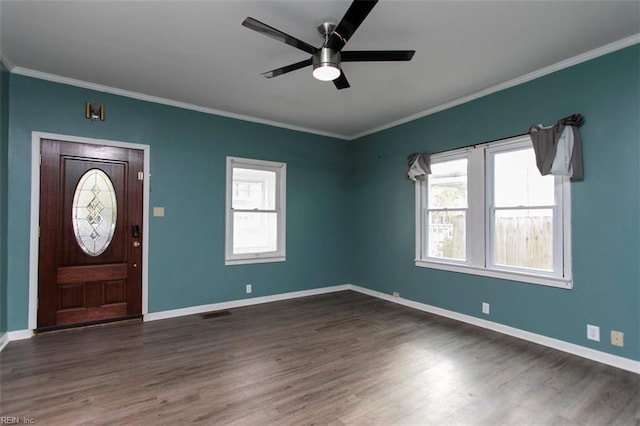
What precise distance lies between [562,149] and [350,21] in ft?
8.15

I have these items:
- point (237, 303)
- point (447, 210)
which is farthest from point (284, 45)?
point (237, 303)

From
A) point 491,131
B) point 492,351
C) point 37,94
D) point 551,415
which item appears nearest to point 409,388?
point 551,415

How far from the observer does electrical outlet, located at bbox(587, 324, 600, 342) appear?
2.97 metres

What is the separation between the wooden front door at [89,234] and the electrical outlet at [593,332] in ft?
16.3

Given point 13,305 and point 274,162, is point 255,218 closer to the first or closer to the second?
point 274,162

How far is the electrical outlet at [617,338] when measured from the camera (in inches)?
111

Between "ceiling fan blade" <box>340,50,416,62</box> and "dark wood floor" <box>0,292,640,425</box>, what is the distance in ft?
8.43

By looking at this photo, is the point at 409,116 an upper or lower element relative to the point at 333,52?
upper

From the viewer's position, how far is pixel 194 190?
4.50m

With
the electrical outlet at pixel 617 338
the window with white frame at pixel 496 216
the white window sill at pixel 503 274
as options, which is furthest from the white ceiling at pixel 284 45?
the electrical outlet at pixel 617 338

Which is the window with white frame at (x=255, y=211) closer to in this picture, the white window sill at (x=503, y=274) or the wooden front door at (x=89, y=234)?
the wooden front door at (x=89, y=234)

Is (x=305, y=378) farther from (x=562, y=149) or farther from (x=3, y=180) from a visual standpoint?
(x=3, y=180)

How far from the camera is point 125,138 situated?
4039mm

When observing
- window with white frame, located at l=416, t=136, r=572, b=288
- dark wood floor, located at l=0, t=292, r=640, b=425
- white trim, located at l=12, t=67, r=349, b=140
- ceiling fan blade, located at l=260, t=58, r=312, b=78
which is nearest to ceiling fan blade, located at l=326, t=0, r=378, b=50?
ceiling fan blade, located at l=260, t=58, r=312, b=78
